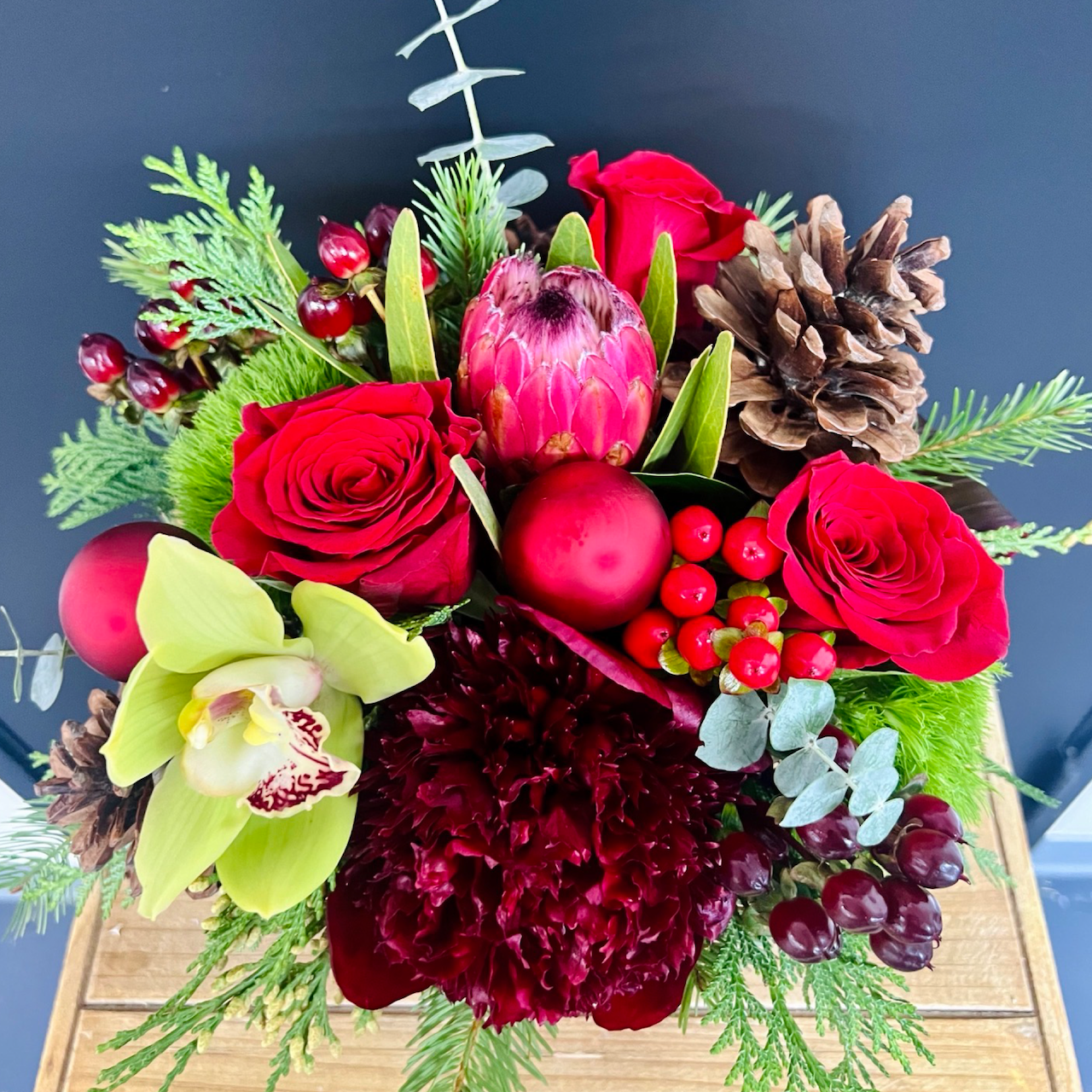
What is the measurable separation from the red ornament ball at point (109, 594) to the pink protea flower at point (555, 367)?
19 cm

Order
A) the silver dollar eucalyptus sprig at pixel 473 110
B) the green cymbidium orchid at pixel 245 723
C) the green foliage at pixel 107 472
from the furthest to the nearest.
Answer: the green foliage at pixel 107 472, the silver dollar eucalyptus sprig at pixel 473 110, the green cymbidium orchid at pixel 245 723

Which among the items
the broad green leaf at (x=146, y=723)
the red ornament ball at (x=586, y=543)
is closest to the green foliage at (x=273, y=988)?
the broad green leaf at (x=146, y=723)

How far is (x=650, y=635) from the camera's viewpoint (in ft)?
1.49

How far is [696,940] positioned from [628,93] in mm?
544

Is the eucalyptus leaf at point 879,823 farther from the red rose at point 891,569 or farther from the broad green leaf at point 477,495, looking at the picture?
the broad green leaf at point 477,495

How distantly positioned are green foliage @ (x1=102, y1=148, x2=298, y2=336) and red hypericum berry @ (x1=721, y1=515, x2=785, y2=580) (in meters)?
0.30

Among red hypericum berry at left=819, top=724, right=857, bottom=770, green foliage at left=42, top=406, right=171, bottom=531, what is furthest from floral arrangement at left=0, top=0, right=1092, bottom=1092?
green foliage at left=42, top=406, right=171, bottom=531

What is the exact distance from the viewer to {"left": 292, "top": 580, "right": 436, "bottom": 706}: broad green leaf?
384 mm

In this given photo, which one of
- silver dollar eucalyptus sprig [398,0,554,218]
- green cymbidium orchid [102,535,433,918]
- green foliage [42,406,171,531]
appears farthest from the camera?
green foliage [42,406,171,531]

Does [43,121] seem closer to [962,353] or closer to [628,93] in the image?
[628,93]

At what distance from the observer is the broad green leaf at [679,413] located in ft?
1.50

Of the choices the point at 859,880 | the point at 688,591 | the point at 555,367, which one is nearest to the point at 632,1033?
the point at 859,880

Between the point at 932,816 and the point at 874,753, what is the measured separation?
0.06m

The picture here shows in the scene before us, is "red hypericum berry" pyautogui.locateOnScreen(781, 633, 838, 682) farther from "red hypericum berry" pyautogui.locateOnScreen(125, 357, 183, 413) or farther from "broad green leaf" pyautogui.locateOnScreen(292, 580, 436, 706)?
"red hypericum berry" pyautogui.locateOnScreen(125, 357, 183, 413)
